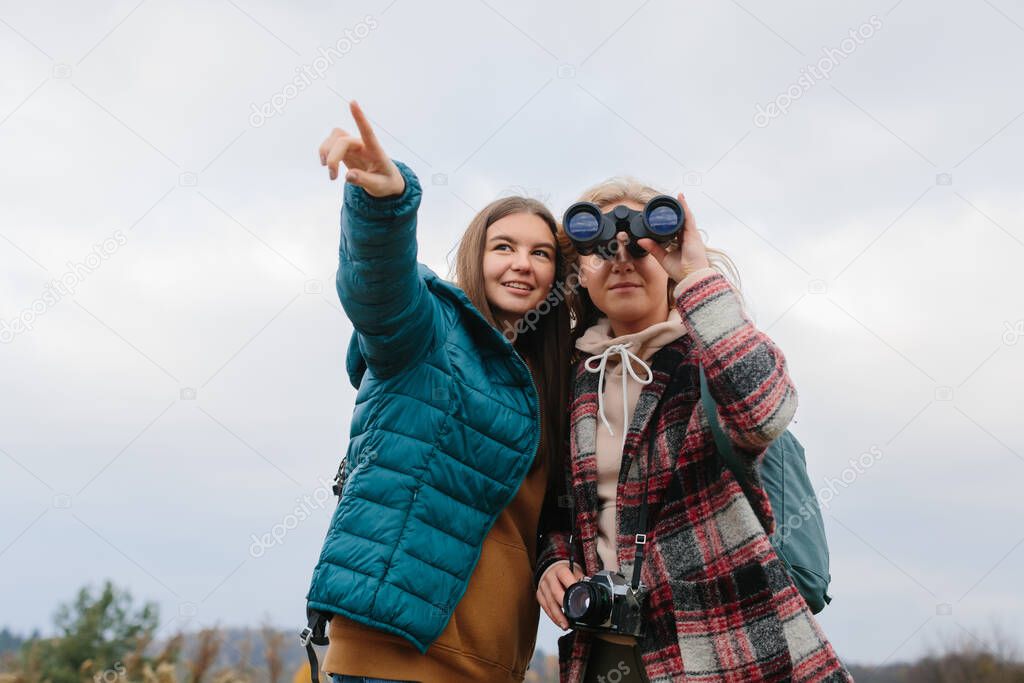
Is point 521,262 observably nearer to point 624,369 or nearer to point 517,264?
point 517,264

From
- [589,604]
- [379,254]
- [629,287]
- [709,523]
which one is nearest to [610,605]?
[589,604]

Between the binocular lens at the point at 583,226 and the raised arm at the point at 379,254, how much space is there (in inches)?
19.9

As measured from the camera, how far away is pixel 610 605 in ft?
7.34

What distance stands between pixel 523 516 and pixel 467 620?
0.38 metres

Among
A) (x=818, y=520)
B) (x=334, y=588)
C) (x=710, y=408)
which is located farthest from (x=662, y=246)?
(x=334, y=588)

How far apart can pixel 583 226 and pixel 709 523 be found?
0.93 meters

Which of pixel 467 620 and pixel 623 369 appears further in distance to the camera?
pixel 623 369

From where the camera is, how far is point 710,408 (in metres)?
2.23

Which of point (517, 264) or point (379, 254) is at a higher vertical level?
point (517, 264)

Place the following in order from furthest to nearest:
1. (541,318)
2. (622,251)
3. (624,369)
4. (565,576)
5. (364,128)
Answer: (541,318)
(622,251)
(624,369)
(565,576)
(364,128)

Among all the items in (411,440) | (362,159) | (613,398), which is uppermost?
(362,159)

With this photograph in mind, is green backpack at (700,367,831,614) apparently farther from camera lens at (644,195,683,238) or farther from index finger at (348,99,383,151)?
index finger at (348,99,383,151)

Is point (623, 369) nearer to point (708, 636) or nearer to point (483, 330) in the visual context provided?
point (483, 330)

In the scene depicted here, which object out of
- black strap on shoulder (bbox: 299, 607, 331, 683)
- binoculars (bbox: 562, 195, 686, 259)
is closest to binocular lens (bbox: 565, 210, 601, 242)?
binoculars (bbox: 562, 195, 686, 259)
